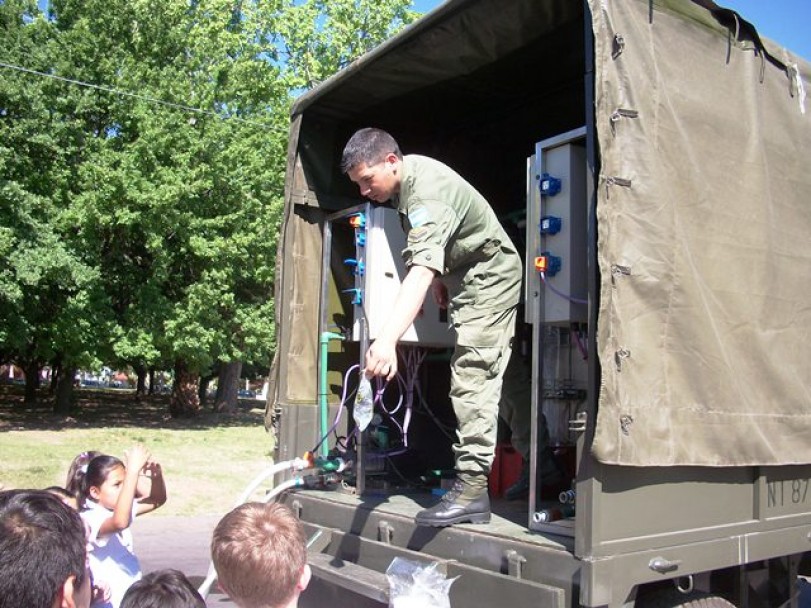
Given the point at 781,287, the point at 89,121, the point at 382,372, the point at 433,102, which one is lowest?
the point at 382,372

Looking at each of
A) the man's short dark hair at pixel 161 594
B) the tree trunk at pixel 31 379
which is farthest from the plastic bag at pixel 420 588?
the tree trunk at pixel 31 379

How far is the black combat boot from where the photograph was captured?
342 cm

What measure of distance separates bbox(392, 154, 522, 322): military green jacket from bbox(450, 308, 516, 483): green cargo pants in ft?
0.33

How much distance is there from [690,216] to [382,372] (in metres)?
1.35

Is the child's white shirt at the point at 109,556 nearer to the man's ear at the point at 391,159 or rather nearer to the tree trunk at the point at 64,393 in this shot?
the man's ear at the point at 391,159

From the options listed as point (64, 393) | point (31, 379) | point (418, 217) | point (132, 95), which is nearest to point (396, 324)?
point (418, 217)

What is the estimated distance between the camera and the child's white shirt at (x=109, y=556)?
138 inches

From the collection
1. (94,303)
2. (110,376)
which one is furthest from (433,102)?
(110,376)

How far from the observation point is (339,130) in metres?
5.06

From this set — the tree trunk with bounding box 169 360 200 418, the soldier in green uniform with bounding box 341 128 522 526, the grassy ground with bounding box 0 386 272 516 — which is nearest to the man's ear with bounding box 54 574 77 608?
the soldier in green uniform with bounding box 341 128 522 526

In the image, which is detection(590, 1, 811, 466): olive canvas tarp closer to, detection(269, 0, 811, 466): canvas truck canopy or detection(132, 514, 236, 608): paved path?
detection(269, 0, 811, 466): canvas truck canopy

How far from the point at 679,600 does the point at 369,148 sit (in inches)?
91.1

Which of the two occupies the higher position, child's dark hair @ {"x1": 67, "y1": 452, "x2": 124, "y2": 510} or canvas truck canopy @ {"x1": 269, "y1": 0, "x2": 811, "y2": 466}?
canvas truck canopy @ {"x1": 269, "y1": 0, "x2": 811, "y2": 466}

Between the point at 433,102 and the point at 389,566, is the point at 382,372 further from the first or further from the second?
the point at 433,102
